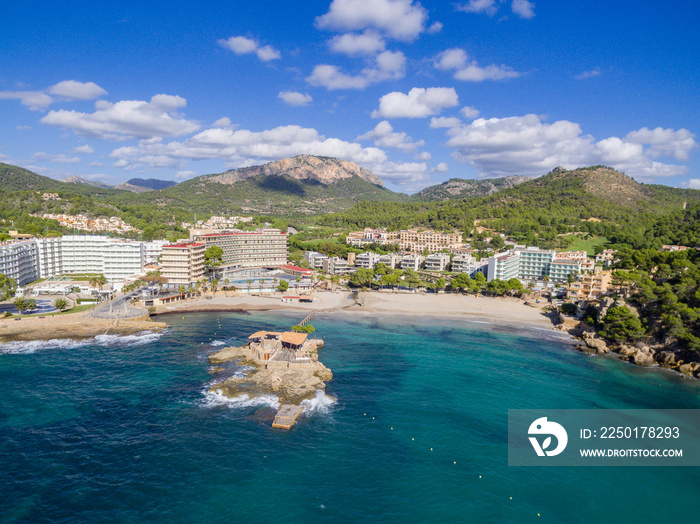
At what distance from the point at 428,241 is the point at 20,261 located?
103 m

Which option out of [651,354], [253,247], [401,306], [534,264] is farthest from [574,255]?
[253,247]

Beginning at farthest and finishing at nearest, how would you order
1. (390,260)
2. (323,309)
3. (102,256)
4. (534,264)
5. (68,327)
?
(390,260) < (534,264) < (102,256) < (323,309) < (68,327)

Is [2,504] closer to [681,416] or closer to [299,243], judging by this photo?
[681,416]

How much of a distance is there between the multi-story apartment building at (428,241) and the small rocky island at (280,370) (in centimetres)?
8380

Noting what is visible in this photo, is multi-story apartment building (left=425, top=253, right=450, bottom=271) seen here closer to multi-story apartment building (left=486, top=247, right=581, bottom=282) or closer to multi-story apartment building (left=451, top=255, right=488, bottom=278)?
multi-story apartment building (left=451, top=255, right=488, bottom=278)

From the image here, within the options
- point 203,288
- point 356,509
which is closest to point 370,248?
point 203,288

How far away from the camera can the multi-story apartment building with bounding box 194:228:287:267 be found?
329 ft

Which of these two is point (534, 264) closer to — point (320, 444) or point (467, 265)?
point (467, 265)

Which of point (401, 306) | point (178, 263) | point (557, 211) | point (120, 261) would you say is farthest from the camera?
point (557, 211)

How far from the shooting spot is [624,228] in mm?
119312

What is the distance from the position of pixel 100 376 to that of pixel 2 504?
17651 mm

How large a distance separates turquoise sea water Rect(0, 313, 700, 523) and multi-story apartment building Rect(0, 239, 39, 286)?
100 feet

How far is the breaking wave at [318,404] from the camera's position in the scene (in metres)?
32.7

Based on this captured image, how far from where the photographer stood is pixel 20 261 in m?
72.6
